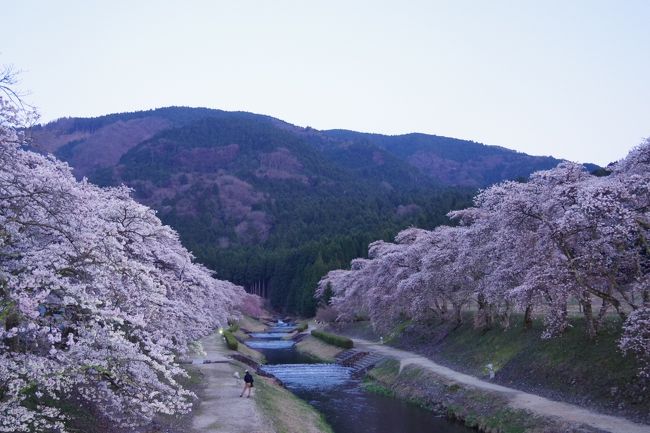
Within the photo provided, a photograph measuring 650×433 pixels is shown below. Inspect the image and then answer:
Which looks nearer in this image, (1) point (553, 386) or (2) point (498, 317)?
(1) point (553, 386)

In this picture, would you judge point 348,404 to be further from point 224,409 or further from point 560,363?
point 560,363

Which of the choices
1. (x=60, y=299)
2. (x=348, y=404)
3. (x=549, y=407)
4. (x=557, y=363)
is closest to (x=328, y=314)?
(x=348, y=404)

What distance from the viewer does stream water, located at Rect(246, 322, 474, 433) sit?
3011 centimetres

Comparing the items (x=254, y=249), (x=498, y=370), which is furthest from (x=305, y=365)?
(x=254, y=249)

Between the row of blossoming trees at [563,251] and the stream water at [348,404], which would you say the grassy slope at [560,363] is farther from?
the stream water at [348,404]

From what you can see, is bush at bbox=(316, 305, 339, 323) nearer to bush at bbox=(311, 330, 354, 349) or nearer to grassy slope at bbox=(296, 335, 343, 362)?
grassy slope at bbox=(296, 335, 343, 362)

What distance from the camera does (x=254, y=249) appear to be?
536 ft

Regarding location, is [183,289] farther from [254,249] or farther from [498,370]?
[254,249]

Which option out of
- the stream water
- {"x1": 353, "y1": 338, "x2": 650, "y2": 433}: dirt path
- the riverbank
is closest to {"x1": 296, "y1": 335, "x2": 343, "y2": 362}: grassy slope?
the stream water

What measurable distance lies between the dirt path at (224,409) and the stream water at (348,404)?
5.48m

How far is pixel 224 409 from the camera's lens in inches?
1101

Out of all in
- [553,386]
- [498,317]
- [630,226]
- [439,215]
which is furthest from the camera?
[439,215]

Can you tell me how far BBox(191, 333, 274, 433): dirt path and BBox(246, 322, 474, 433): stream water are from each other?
18.0 ft

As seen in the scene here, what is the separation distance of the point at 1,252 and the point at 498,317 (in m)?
38.6
